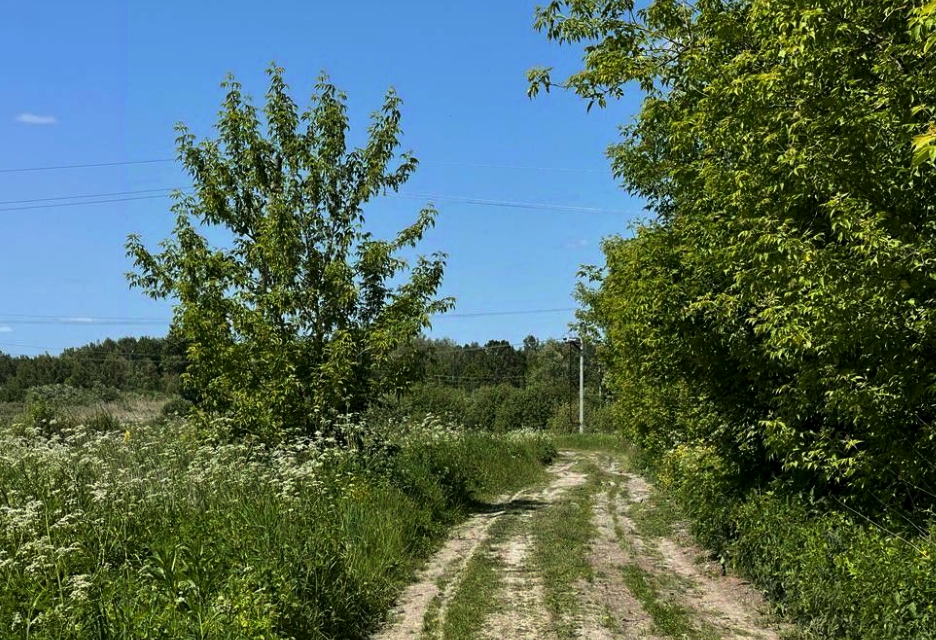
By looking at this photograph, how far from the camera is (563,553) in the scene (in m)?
10.7

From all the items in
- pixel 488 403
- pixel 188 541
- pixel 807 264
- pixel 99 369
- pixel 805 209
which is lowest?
pixel 188 541

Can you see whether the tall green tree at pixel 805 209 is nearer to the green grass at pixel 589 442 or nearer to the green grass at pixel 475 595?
the green grass at pixel 475 595

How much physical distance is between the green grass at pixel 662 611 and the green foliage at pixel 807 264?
901 millimetres

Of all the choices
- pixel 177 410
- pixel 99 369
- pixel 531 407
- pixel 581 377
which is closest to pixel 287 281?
pixel 177 410

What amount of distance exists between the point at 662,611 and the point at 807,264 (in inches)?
161

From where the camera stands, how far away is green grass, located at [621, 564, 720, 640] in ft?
22.7

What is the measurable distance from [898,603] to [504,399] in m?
68.0

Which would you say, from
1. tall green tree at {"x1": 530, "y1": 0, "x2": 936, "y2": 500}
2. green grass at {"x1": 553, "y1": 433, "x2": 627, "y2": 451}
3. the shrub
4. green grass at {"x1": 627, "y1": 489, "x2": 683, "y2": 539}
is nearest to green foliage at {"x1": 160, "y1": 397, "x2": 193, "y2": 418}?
green grass at {"x1": 627, "y1": 489, "x2": 683, "y2": 539}

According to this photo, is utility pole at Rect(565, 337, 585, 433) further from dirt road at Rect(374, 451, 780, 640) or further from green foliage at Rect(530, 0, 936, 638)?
green foliage at Rect(530, 0, 936, 638)

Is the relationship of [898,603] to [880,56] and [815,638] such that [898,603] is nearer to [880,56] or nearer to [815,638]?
[815,638]

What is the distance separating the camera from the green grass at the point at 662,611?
6.92m

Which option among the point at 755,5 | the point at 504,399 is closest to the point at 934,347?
the point at 755,5

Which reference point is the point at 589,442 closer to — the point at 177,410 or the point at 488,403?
the point at 488,403

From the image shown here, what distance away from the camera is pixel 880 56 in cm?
491
